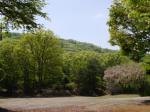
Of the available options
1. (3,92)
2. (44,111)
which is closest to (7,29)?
(44,111)

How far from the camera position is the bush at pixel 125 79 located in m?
71.8

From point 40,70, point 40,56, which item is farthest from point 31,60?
point 40,70

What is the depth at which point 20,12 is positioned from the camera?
29516mm

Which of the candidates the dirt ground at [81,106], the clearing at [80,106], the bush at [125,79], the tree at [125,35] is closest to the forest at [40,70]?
the bush at [125,79]

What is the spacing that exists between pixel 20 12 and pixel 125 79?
48481mm

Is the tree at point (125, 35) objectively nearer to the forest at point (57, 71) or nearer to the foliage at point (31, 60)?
the forest at point (57, 71)

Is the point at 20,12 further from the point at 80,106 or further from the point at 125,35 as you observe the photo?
the point at 125,35

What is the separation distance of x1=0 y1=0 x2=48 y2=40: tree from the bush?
142 feet

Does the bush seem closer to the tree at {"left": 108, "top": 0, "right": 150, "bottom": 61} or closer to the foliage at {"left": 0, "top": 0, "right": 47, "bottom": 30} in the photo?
the tree at {"left": 108, "top": 0, "right": 150, "bottom": 61}

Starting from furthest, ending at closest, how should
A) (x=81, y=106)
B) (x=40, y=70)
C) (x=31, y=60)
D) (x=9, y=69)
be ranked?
(x=31, y=60)
(x=40, y=70)
(x=9, y=69)
(x=81, y=106)

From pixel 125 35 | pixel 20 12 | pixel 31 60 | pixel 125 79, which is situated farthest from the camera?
pixel 31 60

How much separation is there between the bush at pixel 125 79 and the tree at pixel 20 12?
4334 cm

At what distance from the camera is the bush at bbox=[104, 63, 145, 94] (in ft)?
236

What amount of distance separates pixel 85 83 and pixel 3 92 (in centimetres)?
2164
